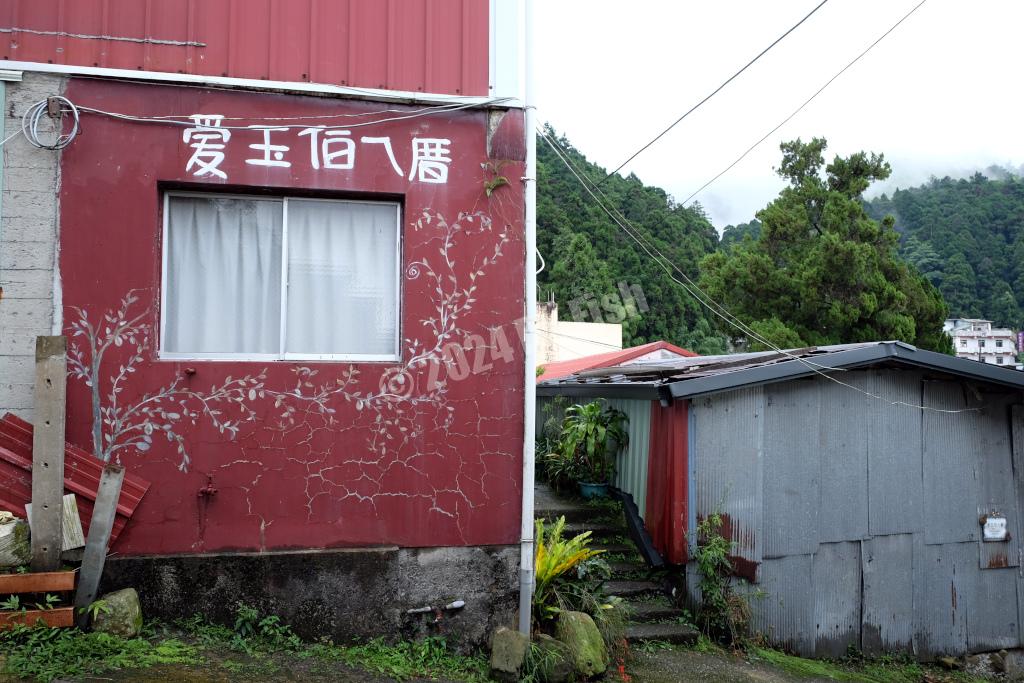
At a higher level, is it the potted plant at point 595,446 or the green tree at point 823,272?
the green tree at point 823,272

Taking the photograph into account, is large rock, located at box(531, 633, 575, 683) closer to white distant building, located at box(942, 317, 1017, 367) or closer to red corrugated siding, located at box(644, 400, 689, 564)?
red corrugated siding, located at box(644, 400, 689, 564)

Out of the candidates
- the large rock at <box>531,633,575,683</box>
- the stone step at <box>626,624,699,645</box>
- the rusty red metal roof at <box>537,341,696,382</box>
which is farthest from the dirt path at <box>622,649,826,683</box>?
the rusty red metal roof at <box>537,341,696,382</box>

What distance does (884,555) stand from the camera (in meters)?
8.08

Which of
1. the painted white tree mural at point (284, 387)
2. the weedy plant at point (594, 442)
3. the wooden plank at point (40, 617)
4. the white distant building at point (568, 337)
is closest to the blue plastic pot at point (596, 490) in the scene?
the weedy plant at point (594, 442)

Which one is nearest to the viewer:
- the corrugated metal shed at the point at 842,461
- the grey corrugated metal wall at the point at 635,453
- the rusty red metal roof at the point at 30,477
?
the rusty red metal roof at the point at 30,477

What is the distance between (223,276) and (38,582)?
2.41m

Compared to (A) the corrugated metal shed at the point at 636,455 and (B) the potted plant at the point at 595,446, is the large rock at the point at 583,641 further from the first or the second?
(B) the potted plant at the point at 595,446

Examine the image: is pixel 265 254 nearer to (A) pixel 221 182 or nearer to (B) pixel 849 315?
(A) pixel 221 182

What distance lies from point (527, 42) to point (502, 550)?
13.6 feet

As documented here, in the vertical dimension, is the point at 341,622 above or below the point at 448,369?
below

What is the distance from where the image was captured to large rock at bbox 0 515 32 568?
4.75 meters

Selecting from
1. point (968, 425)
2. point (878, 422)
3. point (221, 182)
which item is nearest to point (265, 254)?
point (221, 182)

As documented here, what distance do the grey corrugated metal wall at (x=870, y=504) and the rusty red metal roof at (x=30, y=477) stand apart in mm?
5199

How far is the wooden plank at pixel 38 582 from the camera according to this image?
4625 millimetres
